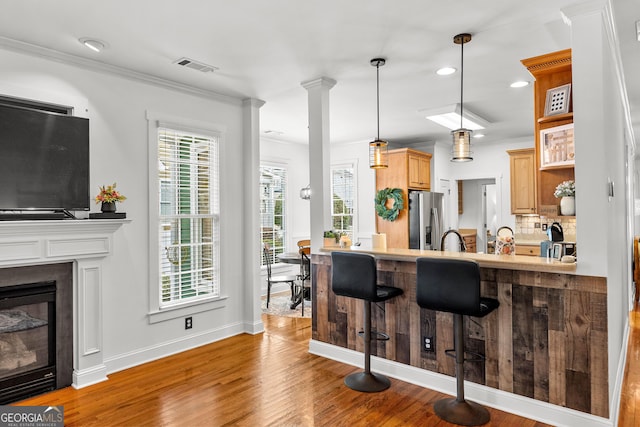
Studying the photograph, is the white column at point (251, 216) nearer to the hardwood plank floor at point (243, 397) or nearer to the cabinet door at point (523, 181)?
the hardwood plank floor at point (243, 397)

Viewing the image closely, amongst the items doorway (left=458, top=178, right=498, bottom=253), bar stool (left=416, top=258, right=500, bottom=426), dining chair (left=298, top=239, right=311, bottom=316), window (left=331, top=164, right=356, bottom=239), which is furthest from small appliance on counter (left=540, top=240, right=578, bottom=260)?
doorway (left=458, top=178, right=498, bottom=253)

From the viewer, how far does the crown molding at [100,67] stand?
3.09 metres

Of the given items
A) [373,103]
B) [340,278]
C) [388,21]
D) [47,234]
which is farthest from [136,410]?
[373,103]

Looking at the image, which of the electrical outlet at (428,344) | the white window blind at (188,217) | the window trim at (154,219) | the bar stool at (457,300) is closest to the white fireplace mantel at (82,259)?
the window trim at (154,219)

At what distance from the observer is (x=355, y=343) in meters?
3.73

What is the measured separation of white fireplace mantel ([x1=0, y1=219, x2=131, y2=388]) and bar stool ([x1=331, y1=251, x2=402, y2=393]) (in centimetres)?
190

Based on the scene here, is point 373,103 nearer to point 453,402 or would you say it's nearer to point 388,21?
point 388,21

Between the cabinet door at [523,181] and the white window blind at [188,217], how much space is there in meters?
4.89

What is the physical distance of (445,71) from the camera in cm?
374

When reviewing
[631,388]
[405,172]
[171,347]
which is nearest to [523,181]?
[405,172]

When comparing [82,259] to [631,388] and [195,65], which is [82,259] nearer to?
[195,65]

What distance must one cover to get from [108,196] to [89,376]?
150 centimetres

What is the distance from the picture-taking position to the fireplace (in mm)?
3037

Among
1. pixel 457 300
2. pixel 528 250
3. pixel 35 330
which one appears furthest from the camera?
pixel 528 250
